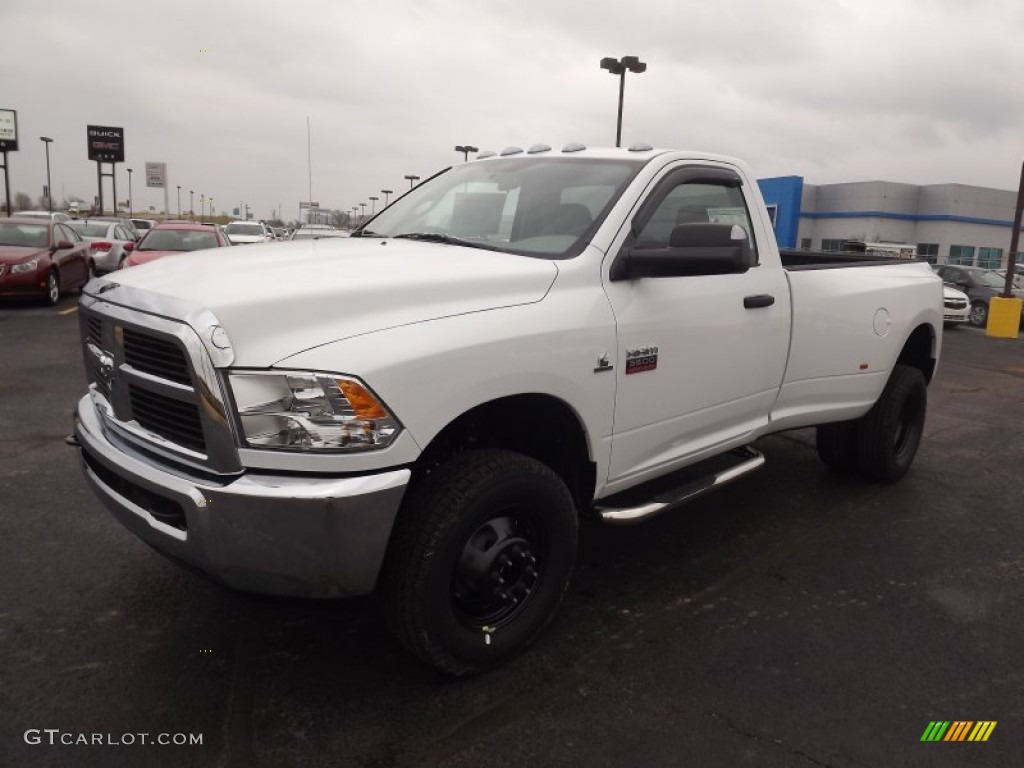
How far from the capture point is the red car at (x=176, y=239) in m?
13.9

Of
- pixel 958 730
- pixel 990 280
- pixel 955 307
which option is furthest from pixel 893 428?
pixel 990 280

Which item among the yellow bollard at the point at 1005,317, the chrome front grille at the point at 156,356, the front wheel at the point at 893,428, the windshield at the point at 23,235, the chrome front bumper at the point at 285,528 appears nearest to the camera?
the chrome front bumper at the point at 285,528

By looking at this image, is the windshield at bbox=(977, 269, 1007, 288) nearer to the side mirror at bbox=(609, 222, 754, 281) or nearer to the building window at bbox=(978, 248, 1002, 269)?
the side mirror at bbox=(609, 222, 754, 281)

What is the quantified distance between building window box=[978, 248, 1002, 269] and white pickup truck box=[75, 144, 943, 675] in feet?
172

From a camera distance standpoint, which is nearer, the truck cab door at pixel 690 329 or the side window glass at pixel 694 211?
the truck cab door at pixel 690 329

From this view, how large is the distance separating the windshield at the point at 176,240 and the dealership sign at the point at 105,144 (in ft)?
124

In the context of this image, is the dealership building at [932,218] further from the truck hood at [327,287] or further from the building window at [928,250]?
the truck hood at [327,287]

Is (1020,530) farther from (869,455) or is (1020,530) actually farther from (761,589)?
(761,589)

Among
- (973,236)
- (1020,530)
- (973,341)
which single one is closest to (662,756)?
(1020,530)

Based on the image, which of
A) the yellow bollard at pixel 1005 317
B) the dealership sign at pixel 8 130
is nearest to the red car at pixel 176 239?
the yellow bollard at pixel 1005 317

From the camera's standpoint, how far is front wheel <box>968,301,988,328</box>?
1934 cm

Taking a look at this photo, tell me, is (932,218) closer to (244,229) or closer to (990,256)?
(990,256)

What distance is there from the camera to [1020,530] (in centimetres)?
449

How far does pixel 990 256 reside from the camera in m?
49.3
